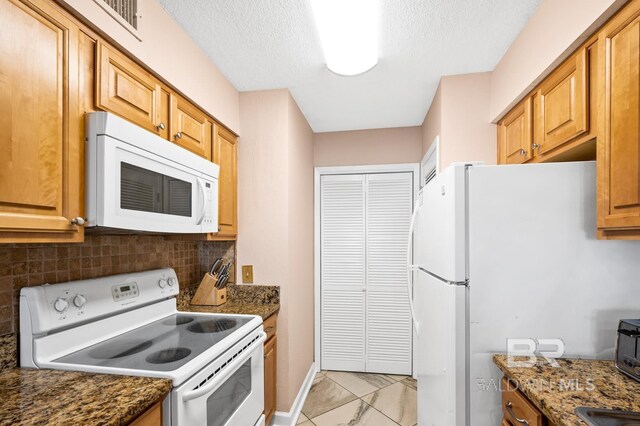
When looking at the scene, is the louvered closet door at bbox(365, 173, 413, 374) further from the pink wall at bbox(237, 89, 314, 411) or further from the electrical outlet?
the electrical outlet

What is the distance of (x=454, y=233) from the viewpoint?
4.60 feet

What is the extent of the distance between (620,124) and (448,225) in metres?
0.65

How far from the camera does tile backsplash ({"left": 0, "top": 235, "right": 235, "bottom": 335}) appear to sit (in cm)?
121

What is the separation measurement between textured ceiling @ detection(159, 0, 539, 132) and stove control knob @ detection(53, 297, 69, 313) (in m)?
1.38

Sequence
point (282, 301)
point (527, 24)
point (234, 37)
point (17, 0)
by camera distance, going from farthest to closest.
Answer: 1. point (282, 301)
2. point (234, 37)
3. point (527, 24)
4. point (17, 0)

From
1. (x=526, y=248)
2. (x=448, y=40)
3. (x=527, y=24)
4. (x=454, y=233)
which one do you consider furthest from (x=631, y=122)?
(x=448, y=40)

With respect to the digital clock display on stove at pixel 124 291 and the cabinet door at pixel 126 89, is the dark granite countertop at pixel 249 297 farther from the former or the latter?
the cabinet door at pixel 126 89

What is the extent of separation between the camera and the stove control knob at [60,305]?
Result: 1.30 metres

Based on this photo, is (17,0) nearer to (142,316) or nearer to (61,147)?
(61,147)

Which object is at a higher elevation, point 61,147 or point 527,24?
point 527,24

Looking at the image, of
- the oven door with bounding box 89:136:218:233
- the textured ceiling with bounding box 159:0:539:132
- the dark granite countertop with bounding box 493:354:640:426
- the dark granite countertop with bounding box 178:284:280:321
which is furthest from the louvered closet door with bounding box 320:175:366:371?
the dark granite countertop with bounding box 493:354:640:426

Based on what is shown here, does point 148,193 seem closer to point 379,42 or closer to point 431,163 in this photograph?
point 379,42

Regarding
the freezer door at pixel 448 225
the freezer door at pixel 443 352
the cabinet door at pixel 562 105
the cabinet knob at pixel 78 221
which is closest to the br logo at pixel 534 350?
the freezer door at pixel 443 352

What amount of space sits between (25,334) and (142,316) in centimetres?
57
